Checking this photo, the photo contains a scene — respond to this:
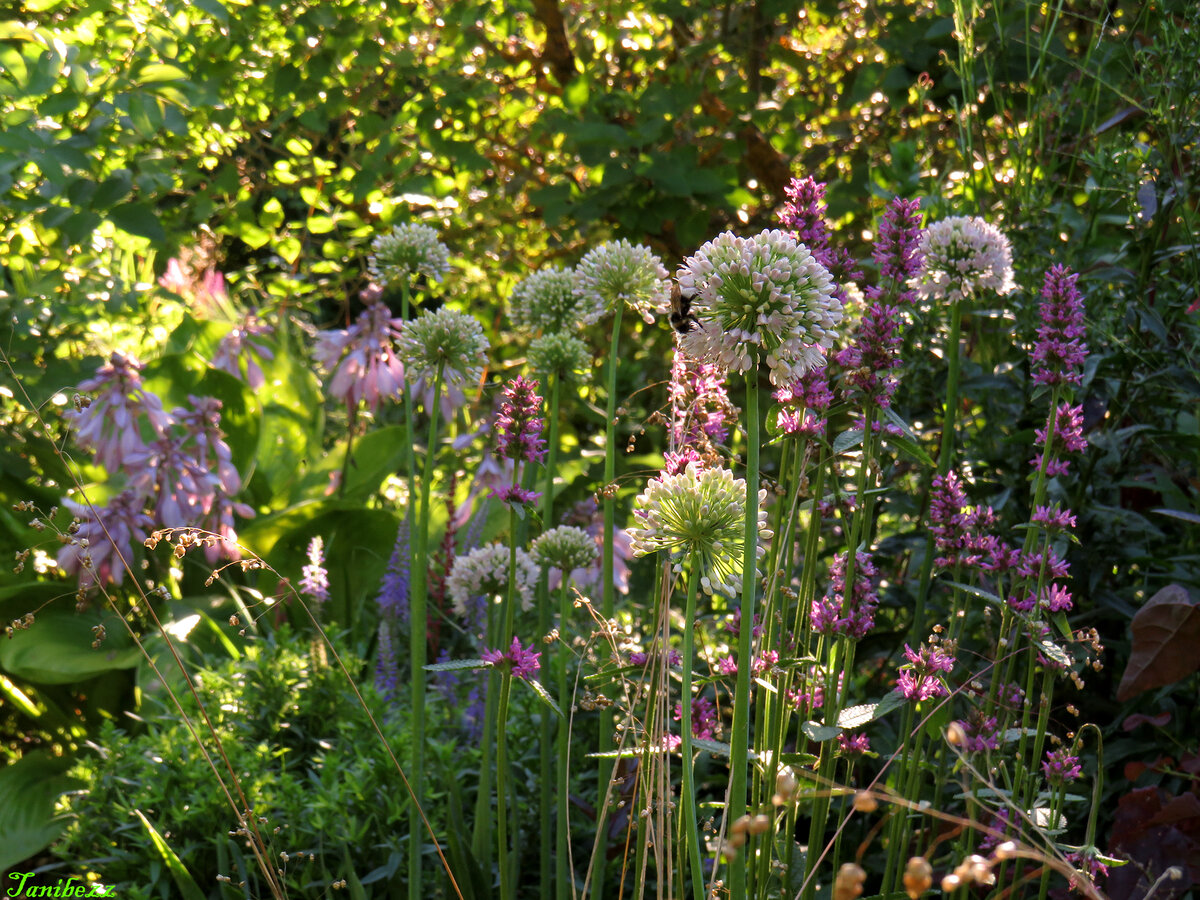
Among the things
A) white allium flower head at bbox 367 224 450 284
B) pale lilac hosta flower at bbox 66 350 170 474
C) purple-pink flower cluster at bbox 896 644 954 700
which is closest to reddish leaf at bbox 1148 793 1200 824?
purple-pink flower cluster at bbox 896 644 954 700

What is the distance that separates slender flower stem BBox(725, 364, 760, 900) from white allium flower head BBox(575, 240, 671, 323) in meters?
0.59

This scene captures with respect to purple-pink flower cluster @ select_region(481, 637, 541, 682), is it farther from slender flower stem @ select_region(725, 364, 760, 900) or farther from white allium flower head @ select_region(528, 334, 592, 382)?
white allium flower head @ select_region(528, 334, 592, 382)

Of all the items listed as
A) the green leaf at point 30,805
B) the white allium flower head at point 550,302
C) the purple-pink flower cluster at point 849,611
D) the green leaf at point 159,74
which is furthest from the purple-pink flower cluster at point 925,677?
the green leaf at point 159,74

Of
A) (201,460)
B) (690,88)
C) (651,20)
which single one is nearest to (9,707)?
(201,460)

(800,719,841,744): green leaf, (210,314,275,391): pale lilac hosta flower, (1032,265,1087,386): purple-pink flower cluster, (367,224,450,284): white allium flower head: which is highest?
(210,314,275,391): pale lilac hosta flower

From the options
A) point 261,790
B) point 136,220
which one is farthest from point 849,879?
point 136,220

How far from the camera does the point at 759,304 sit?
0.84 m

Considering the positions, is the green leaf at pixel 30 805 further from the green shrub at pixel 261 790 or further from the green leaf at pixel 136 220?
the green leaf at pixel 136 220

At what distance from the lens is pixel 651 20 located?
12.9 feet

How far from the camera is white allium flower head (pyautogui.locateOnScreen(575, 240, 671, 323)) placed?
138 centimetres

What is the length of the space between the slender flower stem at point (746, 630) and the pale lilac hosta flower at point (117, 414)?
1834 millimetres

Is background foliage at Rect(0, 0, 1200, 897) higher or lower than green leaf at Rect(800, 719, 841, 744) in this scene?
higher

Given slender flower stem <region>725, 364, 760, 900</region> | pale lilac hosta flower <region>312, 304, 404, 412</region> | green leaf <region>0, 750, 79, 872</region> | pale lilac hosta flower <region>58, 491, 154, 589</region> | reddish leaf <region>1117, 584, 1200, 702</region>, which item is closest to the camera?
slender flower stem <region>725, 364, 760, 900</region>

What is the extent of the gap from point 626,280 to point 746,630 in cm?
70
